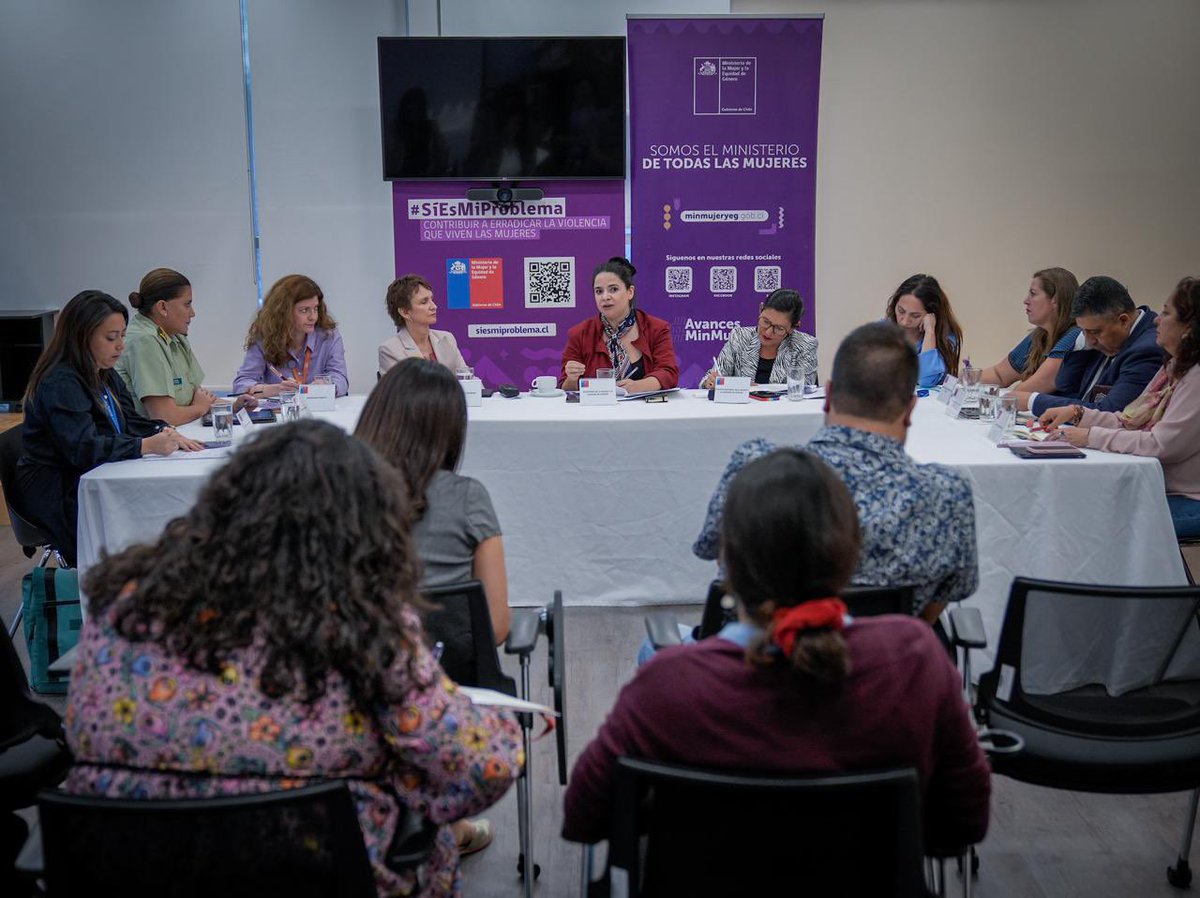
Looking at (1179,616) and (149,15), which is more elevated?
(149,15)

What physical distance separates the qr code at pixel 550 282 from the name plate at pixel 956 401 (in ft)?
7.76

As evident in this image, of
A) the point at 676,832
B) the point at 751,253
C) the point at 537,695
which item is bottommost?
the point at 537,695

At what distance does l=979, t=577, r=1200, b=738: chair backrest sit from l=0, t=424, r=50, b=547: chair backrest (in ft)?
8.98

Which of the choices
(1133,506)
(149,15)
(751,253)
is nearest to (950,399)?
(1133,506)

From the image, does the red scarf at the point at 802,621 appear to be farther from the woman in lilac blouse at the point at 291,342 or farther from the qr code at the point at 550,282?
the qr code at the point at 550,282

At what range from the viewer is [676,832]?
123 cm

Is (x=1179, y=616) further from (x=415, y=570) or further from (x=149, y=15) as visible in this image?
(x=149, y=15)

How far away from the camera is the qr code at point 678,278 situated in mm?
5711

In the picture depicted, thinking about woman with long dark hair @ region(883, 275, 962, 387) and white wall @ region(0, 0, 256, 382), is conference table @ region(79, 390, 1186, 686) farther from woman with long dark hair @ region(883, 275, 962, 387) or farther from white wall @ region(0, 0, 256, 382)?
white wall @ region(0, 0, 256, 382)

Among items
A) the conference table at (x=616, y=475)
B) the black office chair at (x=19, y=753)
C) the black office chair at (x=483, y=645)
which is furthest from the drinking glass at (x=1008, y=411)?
the black office chair at (x=19, y=753)

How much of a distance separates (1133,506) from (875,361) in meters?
1.64

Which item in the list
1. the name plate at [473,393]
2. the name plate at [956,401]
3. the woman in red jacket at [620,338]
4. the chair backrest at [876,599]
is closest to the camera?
the chair backrest at [876,599]

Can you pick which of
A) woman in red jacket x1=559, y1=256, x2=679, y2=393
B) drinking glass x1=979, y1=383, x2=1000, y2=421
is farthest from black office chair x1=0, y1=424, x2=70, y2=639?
drinking glass x1=979, y1=383, x2=1000, y2=421

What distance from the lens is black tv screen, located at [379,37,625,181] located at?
215 inches
